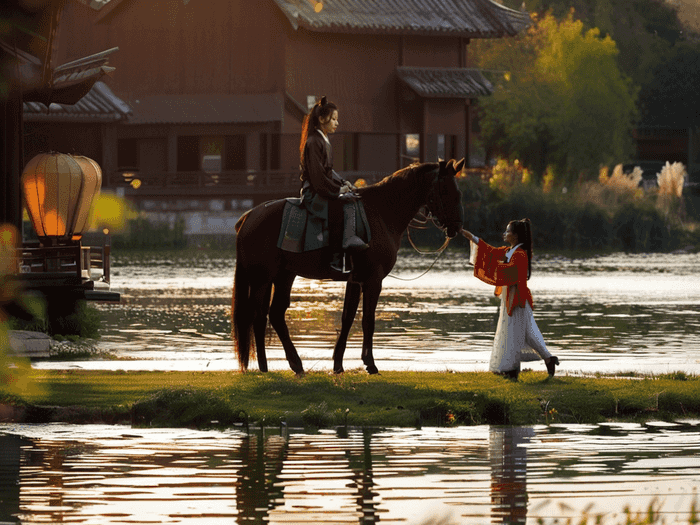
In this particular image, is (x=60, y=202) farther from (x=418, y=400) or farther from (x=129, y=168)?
(x=129, y=168)

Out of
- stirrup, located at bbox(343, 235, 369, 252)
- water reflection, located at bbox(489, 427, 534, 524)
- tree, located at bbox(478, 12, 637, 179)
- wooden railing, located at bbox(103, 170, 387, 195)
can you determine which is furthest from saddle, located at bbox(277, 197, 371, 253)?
tree, located at bbox(478, 12, 637, 179)

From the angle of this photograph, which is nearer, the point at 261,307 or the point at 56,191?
the point at 261,307

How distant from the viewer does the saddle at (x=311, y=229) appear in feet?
46.8

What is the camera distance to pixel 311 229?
1430cm

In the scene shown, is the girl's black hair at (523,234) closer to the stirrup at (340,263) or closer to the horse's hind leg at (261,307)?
the stirrup at (340,263)

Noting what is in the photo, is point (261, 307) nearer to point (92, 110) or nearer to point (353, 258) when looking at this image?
point (353, 258)

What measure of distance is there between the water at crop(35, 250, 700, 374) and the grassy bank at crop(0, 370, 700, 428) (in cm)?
238

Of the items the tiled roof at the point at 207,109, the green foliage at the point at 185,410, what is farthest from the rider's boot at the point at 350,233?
the tiled roof at the point at 207,109

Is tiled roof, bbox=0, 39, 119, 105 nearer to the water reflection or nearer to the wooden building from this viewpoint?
the water reflection

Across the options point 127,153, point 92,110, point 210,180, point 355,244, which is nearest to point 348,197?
point 355,244

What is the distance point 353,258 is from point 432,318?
10.6 m


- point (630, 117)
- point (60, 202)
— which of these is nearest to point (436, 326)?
point (60, 202)

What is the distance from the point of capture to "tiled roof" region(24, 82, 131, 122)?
51.7 m

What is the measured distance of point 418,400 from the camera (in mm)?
12727
